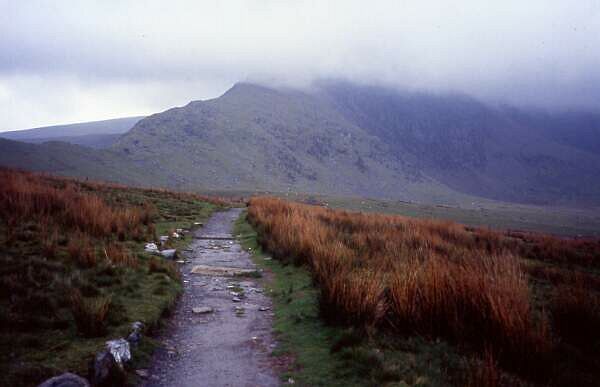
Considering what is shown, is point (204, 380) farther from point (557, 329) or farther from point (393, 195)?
point (393, 195)

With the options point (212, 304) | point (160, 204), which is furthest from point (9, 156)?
point (212, 304)

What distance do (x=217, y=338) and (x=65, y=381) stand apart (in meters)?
2.38

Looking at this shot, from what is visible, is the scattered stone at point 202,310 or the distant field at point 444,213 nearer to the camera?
the scattered stone at point 202,310

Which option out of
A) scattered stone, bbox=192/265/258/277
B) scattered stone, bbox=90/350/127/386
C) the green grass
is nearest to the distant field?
scattered stone, bbox=192/265/258/277

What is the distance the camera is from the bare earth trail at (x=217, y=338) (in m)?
4.73

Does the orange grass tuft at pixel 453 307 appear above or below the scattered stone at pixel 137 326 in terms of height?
above

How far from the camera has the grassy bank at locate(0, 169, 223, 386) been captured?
15.0ft

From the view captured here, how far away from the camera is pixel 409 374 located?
13.9ft

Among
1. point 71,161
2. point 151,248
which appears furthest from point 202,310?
point 71,161

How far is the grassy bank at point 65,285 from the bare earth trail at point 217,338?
1.05 feet

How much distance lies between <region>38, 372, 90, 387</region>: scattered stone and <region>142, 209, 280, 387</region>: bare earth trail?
844 mm

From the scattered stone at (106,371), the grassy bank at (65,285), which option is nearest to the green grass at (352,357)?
the scattered stone at (106,371)

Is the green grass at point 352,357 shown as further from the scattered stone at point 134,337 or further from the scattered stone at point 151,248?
the scattered stone at point 151,248

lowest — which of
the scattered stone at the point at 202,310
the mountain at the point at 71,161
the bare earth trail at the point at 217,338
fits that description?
the bare earth trail at the point at 217,338
